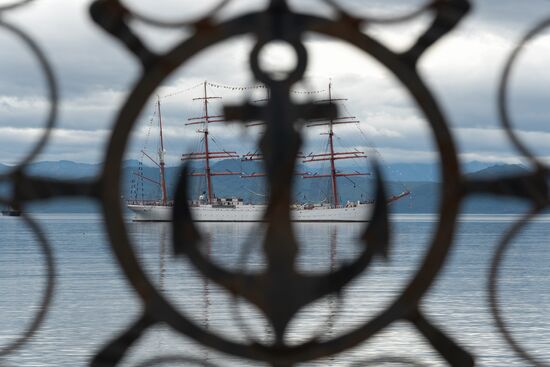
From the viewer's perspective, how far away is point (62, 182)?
5.13 metres

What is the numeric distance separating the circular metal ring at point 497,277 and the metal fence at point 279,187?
10.1 inches

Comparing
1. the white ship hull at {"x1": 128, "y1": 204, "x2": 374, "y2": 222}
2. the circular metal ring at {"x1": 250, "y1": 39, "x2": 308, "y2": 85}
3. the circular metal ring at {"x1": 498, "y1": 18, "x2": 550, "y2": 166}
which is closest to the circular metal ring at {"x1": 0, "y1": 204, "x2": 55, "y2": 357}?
the circular metal ring at {"x1": 250, "y1": 39, "x2": 308, "y2": 85}

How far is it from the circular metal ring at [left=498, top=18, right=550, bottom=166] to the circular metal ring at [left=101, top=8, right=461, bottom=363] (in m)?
0.37

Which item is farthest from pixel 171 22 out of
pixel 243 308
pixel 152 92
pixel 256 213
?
pixel 256 213

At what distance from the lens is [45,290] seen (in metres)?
5.24

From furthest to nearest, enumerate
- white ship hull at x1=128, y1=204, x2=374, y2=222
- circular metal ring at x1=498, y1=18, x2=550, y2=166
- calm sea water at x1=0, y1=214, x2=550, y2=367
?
Result: white ship hull at x1=128, y1=204, x2=374, y2=222 → calm sea water at x1=0, y1=214, x2=550, y2=367 → circular metal ring at x1=498, y1=18, x2=550, y2=166

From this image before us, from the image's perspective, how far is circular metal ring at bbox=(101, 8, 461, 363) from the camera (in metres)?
4.88

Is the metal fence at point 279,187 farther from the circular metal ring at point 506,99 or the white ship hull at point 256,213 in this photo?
the white ship hull at point 256,213

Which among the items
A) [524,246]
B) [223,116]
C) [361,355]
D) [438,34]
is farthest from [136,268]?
[524,246]

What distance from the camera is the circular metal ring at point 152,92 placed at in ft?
16.0

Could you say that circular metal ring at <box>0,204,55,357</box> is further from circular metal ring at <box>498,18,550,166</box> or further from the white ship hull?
the white ship hull

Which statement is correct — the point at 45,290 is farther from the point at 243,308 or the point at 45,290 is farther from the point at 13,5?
the point at 243,308

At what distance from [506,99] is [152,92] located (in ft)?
5.14

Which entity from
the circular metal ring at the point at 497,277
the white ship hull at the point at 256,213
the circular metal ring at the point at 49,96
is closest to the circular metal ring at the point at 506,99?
the circular metal ring at the point at 497,277
